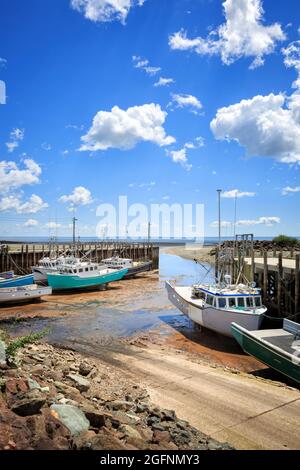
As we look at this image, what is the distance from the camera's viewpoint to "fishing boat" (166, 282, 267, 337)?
18047 mm

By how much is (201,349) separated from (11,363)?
1062 cm

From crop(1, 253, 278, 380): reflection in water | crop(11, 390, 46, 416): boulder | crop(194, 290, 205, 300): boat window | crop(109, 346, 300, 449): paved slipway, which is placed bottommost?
crop(1, 253, 278, 380): reflection in water

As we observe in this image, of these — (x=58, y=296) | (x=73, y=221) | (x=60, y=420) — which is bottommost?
(x=58, y=296)

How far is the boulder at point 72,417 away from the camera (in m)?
6.49

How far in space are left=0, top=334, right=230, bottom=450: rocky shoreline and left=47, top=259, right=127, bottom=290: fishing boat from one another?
24.7 m

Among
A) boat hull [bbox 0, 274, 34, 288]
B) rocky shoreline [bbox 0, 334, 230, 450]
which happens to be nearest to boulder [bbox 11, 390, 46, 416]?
rocky shoreline [bbox 0, 334, 230, 450]

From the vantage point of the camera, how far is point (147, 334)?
2017 centimetres

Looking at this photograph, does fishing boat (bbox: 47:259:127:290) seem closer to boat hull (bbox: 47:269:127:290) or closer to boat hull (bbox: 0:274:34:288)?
boat hull (bbox: 47:269:127:290)

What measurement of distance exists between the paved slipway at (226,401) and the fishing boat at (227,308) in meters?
4.39

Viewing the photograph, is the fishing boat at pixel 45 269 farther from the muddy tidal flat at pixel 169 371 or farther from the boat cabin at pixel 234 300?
the boat cabin at pixel 234 300

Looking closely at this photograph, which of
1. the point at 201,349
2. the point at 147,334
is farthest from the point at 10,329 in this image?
the point at 201,349
